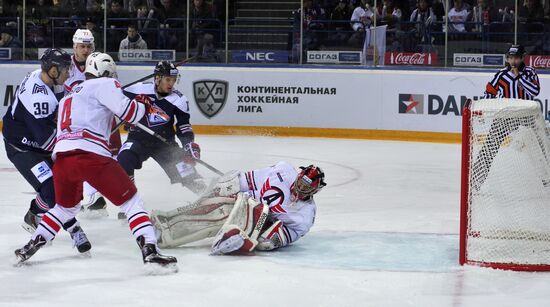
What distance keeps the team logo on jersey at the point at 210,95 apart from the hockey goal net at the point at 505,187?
6616mm

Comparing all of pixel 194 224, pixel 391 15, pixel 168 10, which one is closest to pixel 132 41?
pixel 168 10

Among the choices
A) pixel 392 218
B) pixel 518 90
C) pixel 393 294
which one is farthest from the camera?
pixel 518 90

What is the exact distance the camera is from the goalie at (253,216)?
5.59m

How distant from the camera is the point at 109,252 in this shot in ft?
18.9

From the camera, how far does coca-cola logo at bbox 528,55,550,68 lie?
37.2 feet

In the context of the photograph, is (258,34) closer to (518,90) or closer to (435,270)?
(518,90)

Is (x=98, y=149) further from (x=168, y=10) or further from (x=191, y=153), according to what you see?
(x=168, y=10)

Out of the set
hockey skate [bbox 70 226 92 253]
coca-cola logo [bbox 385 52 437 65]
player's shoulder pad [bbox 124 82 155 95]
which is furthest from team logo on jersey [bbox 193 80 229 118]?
hockey skate [bbox 70 226 92 253]

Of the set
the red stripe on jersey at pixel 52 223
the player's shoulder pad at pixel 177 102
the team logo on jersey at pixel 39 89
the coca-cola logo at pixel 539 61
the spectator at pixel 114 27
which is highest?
the spectator at pixel 114 27

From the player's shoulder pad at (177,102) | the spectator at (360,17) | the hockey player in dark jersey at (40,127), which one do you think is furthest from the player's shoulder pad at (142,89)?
the spectator at (360,17)

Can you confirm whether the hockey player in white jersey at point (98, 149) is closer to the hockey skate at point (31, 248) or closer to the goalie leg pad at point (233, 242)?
the hockey skate at point (31, 248)

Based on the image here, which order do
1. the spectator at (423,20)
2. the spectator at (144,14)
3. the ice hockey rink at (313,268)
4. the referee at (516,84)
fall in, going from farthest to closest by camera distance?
the spectator at (144,14), the spectator at (423,20), the referee at (516,84), the ice hockey rink at (313,268)

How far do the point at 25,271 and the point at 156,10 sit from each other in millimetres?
7695

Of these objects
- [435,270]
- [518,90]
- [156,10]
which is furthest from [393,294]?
[156,10]
